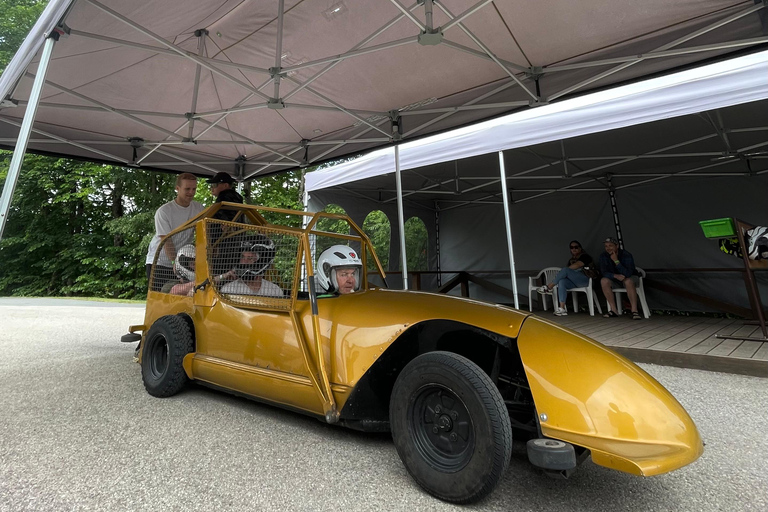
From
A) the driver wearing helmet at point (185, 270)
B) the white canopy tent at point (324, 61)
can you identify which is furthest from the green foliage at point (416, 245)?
the driver wearing helmet at point (185, 270)

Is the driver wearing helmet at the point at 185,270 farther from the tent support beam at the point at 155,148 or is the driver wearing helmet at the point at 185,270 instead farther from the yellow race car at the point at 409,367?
the tent support beam at the point at 155,148

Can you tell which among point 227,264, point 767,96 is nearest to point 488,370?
point 227,264

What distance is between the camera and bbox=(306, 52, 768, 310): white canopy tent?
381 cm

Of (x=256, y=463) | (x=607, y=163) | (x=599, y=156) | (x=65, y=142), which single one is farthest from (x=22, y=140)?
(x=607, y=163)

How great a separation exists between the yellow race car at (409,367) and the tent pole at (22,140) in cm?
103

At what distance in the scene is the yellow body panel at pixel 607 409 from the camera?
123cm

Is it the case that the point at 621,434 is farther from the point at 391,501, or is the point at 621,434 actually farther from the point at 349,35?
the point at 349,35

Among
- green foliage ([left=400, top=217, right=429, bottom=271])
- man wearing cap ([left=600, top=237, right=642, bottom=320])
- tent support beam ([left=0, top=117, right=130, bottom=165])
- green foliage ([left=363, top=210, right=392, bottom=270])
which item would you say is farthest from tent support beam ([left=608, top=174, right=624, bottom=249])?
tent support beam ([left=0, top=117, right=130, bottom=165])

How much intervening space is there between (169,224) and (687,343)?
18.8ft

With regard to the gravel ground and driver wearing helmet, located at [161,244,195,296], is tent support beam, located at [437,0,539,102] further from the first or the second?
the gravel ground

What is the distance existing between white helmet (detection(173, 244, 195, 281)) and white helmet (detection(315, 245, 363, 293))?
49.2 inches

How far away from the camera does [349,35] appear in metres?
3.46

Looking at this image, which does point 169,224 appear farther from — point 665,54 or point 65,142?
point 665,54

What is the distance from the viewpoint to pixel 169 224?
151 inches
